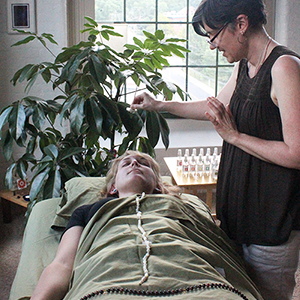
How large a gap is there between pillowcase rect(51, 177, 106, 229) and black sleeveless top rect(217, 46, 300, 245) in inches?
27.5

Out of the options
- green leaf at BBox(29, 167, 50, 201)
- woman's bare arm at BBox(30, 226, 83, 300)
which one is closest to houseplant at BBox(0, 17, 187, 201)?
green leaf at BBox(29, 167, 50, 201)

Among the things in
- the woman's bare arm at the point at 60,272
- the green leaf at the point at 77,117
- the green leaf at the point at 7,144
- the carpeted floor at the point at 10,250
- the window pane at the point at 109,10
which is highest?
the window pane at the point at 109,10

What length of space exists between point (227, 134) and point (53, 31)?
86.2 inches

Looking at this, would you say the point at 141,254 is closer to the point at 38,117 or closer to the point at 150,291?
the point at 150,291

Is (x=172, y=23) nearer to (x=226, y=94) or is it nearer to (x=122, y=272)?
(x=226, y=94)

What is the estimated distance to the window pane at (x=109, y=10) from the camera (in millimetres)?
3492

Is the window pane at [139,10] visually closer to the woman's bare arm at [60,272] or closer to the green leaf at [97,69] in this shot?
the green leaf at [97,69]

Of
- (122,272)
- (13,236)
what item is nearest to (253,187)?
(122,272)

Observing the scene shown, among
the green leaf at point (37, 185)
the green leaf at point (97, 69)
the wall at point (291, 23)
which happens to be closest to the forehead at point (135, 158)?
the green leaf at point (37, 185)

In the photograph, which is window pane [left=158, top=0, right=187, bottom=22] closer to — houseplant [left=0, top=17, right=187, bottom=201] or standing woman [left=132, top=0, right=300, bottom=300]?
houseplant [left=0, top=17, right=187, bottom=201]

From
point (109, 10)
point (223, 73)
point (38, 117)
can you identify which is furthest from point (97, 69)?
point (223, 73)

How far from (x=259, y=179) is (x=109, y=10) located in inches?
104

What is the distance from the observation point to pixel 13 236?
2953mm

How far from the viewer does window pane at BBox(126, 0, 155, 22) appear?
3541 millimetres
